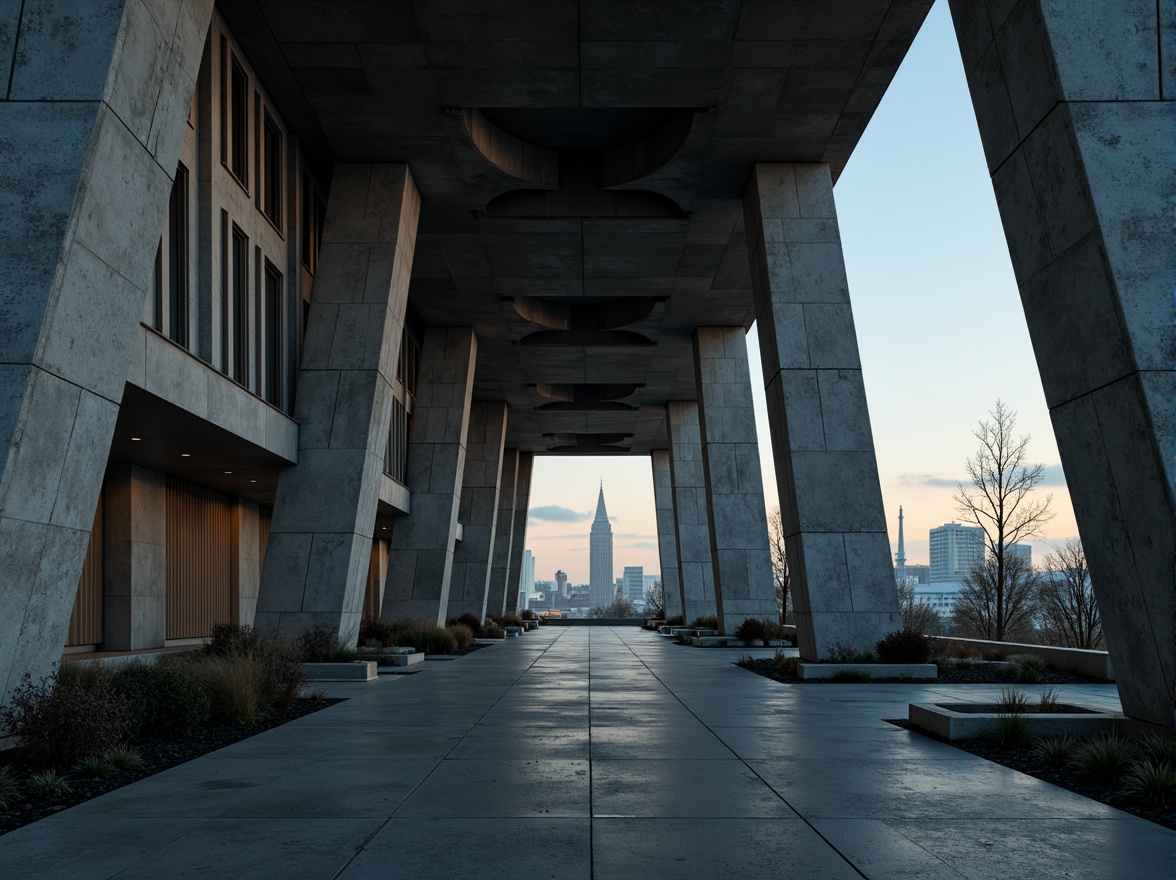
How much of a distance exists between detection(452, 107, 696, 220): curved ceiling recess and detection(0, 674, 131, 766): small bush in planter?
46.7 feet

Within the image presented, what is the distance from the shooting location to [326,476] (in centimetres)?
2039

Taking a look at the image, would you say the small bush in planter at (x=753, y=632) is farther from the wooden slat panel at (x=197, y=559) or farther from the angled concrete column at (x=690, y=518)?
the wooden slat panel at (x=197, y=559)

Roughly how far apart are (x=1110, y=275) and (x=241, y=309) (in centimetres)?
1497

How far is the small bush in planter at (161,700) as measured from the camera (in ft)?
33.5

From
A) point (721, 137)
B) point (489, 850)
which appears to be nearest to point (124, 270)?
point (489, 850)

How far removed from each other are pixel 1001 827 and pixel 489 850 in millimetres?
3198

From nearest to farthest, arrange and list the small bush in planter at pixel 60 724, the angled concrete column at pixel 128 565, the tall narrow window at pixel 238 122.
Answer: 1. the small bush in planter at pixel 60 724
2. the tall narrow window at pixel 238 122
3. the angled concrete column at pixel 128 565

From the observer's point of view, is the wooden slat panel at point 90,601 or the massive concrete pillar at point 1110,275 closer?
the massive concrete pillar at point 1110,275

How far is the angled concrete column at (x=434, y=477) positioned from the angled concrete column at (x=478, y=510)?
795 cm

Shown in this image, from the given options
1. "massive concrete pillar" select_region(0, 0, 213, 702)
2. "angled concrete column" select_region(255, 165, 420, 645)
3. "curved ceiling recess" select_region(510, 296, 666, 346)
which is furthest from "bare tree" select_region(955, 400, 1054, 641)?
"massive concrete pillar" select_region(0, 0, 213, 702)

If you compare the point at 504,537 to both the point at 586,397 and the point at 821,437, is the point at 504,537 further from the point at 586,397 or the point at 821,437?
the point at 821,437

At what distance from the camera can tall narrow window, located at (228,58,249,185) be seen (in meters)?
18.0

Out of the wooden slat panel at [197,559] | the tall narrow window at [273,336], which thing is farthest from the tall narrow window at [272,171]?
the wooden slat panel at [197,559]

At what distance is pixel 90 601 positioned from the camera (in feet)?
66.0
